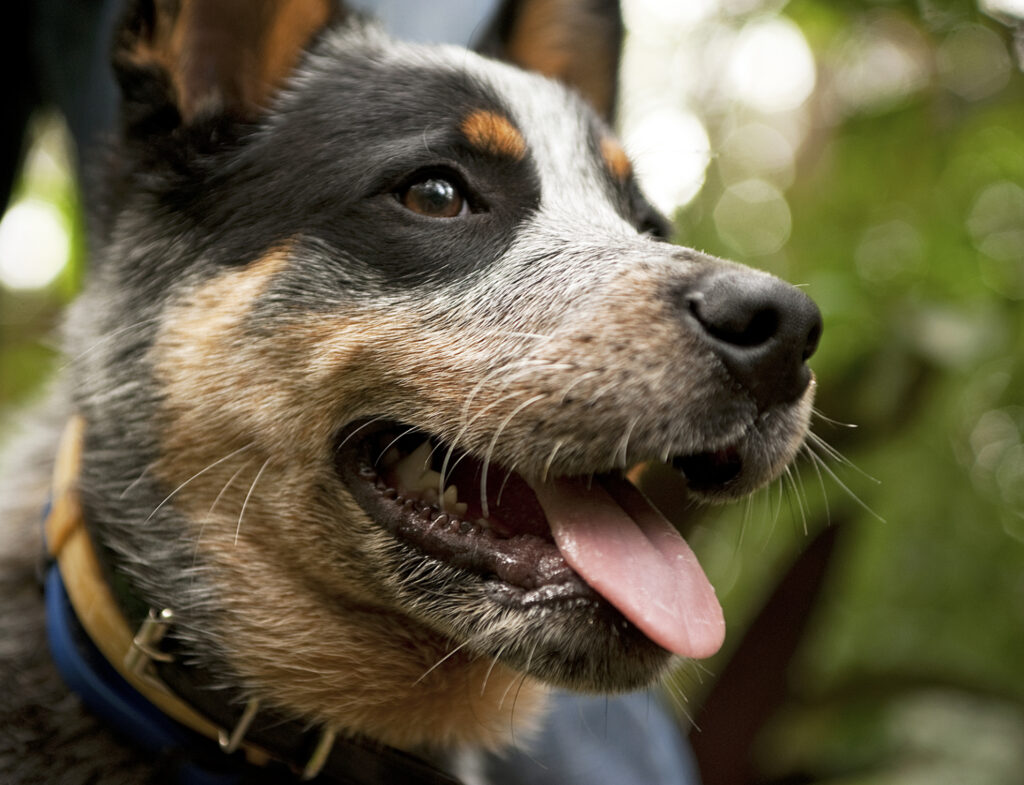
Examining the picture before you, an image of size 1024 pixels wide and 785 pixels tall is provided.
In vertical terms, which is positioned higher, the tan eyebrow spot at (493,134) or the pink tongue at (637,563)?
the tan eyebrow spot at (493,134)

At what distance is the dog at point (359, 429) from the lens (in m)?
1.98

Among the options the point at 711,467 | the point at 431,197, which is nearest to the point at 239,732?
the point at 711,467

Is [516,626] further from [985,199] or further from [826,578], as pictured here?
[985,199]

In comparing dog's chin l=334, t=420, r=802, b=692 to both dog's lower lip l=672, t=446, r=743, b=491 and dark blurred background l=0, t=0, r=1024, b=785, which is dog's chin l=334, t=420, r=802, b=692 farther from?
dark blurred background l=0, t=0, r=1024, b=785

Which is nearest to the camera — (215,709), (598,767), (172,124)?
(215,709)

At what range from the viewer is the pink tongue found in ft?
6.15

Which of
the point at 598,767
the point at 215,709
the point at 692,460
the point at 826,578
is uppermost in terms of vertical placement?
the point at 692,460

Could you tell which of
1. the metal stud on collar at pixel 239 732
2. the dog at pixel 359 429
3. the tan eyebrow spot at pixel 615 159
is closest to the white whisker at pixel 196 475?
the dog at pixel 359 429

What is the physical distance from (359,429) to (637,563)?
708mm

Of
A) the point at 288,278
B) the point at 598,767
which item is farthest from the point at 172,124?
the point at 598,767

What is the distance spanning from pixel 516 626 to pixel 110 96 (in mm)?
2537

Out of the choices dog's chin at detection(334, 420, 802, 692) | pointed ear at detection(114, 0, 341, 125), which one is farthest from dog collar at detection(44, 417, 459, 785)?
pointed ear at detection(114, 0, 341, 125)

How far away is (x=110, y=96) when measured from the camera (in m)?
3.34

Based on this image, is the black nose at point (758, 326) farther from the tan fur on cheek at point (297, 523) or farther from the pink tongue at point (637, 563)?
the tan fur on cheek at point (297, 523)
